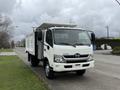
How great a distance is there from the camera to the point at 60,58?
10.6 m

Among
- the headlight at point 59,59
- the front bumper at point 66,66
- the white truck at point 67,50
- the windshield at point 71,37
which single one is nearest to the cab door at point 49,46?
the white truck at point 67,50

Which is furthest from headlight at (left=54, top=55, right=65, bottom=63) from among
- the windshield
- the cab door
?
the windshield

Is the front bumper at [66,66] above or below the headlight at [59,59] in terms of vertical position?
below

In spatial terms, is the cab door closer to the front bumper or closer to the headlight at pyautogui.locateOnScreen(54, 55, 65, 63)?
the headlight at pyautogui.locateOnScreen(54, 55, 65, 63)

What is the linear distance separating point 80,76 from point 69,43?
7.62 feet

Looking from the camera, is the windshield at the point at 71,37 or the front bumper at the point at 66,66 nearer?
the front bumper at the point at 66,66

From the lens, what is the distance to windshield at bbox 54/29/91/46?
36.3 ft

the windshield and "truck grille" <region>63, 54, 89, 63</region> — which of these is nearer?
"truck grille" <region>63, 54, 89, 63</region>

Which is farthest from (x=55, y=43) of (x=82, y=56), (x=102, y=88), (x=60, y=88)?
(x=102, y=88)

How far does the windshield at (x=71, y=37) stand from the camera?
11075 millimetres

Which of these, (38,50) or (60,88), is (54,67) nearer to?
(60,88)

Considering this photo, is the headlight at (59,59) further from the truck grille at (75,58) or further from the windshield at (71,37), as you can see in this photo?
the windshield at (71,37)

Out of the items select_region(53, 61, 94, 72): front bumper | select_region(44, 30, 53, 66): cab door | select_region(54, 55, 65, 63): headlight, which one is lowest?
select_region(53, 61, 94, 72): front bumper

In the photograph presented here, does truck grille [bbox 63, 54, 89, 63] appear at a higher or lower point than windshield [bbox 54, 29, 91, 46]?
lower
